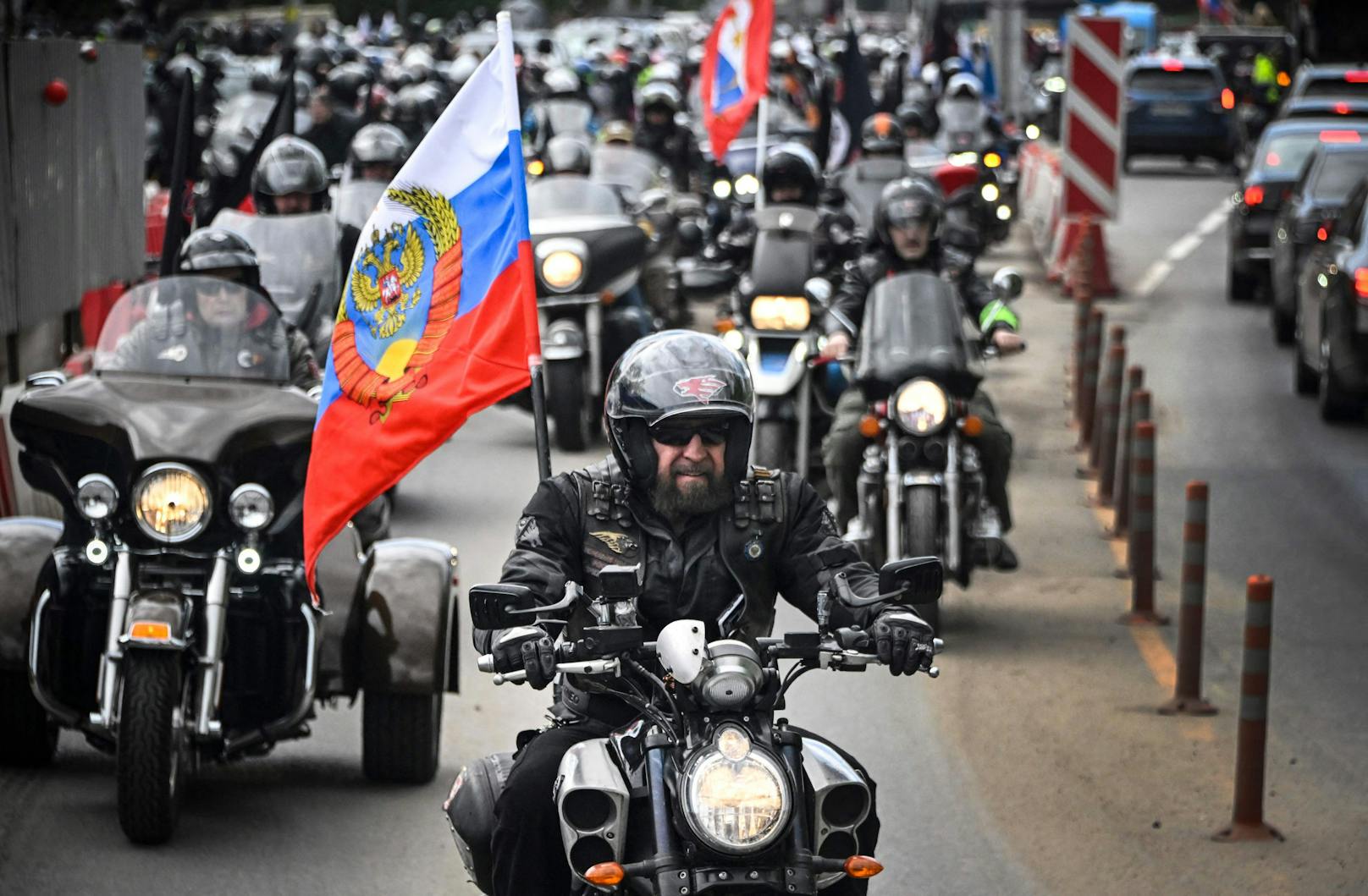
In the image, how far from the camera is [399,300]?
6.28 metres

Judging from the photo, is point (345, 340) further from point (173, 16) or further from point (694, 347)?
point (173, 16)

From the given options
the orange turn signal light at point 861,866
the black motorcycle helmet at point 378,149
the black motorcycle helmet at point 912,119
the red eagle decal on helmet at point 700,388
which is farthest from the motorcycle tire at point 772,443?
the black motorcycle helmet at point 912,119

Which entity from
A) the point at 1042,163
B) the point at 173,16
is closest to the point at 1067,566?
the point at 1042,163

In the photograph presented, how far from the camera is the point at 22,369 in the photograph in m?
14.7

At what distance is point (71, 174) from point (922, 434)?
736 centimetres

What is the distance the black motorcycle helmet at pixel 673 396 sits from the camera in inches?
213

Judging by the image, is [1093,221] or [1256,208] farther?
[1093,221]

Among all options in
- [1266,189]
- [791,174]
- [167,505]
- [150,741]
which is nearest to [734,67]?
[791,174]

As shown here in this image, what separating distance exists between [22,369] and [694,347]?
10.0 meters

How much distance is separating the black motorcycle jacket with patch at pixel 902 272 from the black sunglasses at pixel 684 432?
19.3 feet

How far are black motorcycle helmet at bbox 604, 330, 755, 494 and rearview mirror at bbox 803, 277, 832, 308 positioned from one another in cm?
734

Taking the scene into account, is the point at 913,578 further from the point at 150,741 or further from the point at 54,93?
the point at 54,93

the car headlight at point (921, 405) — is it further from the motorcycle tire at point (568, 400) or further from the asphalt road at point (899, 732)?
the motorcycle tire at point (568, 400)

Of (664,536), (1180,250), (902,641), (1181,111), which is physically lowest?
(1180,250)
